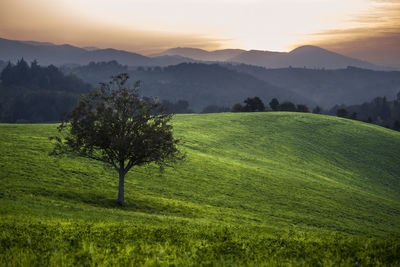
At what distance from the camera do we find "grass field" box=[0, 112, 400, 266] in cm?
966

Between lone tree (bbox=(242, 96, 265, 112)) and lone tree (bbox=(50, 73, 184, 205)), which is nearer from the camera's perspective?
lone tree (bbox=(50, 73, 184, 205))

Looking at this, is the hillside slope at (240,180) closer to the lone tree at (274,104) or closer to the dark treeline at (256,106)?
the dark treeline at (256,106)

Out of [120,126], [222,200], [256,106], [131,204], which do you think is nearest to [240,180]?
[222,200]

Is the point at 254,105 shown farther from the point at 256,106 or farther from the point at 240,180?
the point at 240,180

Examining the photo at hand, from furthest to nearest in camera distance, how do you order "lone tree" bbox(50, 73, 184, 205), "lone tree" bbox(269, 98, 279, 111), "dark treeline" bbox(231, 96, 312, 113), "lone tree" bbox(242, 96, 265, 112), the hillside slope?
"lone tree" bbox(269, 98, 279, 111) → "dark treeline" bbox(231, 96, 312, 113) → "lone tree" bbox(242, 96, 265, 112) → the hillside slope → "lone tree" bbox(50, 73, 184, 205)

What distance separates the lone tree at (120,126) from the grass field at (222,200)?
5.39 m

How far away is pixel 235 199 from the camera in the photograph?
4181 cm

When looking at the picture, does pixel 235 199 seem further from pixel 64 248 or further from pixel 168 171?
pixel 64 248

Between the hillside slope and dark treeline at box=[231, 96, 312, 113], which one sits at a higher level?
dark treeline at box=[231, 96, 312, 113]

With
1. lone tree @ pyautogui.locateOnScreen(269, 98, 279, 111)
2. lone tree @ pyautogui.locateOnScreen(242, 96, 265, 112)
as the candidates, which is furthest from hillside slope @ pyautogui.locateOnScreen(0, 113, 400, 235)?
lone tree @ pyautogui.locateOnScreen(269, 98, 279, 111)

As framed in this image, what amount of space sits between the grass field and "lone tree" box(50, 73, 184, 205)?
5.39 meters

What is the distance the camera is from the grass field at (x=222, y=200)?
31.7 feet

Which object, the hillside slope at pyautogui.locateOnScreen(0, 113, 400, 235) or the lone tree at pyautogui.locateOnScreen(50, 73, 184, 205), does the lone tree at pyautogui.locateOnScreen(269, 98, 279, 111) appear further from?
the lone tree at pyautogui.locateOnScreen(50, 73, 184, 205)

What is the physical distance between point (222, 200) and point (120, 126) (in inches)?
687
